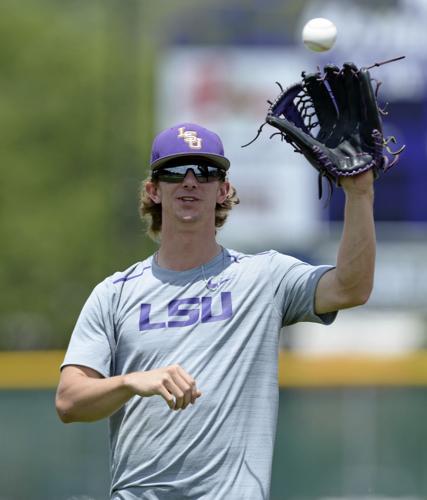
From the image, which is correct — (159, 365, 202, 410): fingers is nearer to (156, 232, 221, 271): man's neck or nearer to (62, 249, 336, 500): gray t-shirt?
(62, 249, 336, 500): gray t-shirt

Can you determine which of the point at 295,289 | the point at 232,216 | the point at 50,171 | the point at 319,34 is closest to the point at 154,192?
the point at 295,289

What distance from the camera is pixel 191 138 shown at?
3.54m

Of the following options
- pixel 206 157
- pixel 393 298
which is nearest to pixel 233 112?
pixel 393 298

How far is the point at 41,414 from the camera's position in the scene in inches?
316

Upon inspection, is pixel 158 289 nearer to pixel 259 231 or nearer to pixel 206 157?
pixel 206 157

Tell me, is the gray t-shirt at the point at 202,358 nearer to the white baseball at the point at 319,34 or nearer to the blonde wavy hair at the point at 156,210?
the blonde wavy hair at the point at 156,210

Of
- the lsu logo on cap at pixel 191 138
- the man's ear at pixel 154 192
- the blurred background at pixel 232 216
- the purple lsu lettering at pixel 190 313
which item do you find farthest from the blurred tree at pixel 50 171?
the purple lsu lettering at pixel 190 313

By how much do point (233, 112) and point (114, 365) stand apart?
14066 mm

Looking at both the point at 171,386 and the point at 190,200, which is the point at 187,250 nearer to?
the point at 190,200

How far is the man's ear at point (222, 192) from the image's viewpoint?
3598 mm

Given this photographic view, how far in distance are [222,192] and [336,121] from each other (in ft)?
1.38

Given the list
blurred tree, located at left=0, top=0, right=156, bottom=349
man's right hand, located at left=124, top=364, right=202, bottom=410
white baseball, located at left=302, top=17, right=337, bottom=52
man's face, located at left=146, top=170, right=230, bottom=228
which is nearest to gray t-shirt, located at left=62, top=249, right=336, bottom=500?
man's face, located at left=146, top=170, right=230, bottom=228

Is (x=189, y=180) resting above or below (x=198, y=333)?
above

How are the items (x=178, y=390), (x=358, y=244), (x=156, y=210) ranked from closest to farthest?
(x=178, y=390), (x=358, y=244), (x=156, y=210)
